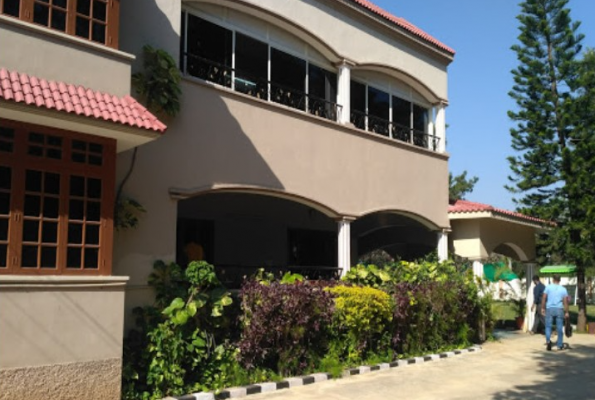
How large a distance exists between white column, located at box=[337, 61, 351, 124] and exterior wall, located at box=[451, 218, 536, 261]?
5.95 metres

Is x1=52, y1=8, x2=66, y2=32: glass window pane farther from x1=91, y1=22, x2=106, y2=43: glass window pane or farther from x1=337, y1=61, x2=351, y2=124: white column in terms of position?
x1=337, y1=61, x2=351, y2=124: white column

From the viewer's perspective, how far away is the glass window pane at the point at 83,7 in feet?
25.3

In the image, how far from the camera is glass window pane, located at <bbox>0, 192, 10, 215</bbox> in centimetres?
676

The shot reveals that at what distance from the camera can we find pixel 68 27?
7559mm

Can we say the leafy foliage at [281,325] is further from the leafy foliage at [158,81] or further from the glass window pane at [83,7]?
the glass window pane at [83,7]

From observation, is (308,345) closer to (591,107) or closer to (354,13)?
(354,13)

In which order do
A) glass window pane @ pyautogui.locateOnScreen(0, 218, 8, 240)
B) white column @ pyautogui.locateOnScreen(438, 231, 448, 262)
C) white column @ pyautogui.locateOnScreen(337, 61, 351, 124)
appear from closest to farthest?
glass window pane @ pyautogui.locateOnScreen(0, 218, 8, 240), white column @ pyautogui.locateOnScreen(337, 61, 351, 124), white column @ pyautogui.locateOnScreen(438, 231, 448, 262)

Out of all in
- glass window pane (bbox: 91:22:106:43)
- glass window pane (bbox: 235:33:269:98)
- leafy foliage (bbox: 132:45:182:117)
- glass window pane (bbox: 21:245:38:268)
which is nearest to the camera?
glass window pane (bbox: 21:245:38:268)

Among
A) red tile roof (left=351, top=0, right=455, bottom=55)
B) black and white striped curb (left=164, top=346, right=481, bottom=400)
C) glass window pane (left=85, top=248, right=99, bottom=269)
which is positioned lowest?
black and white striped curb (left=164, top=346, right=481, bottom=400)

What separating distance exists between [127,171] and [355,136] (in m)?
6.02

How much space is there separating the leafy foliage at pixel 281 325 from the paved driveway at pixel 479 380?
1.99ft

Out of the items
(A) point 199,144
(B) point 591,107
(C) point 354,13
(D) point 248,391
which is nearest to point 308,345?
(D) point 248,391

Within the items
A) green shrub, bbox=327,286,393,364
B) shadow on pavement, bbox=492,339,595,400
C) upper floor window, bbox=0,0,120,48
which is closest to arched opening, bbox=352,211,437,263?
shadow on pavement, bbox=492,339,595,400

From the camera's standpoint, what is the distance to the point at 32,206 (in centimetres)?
697
